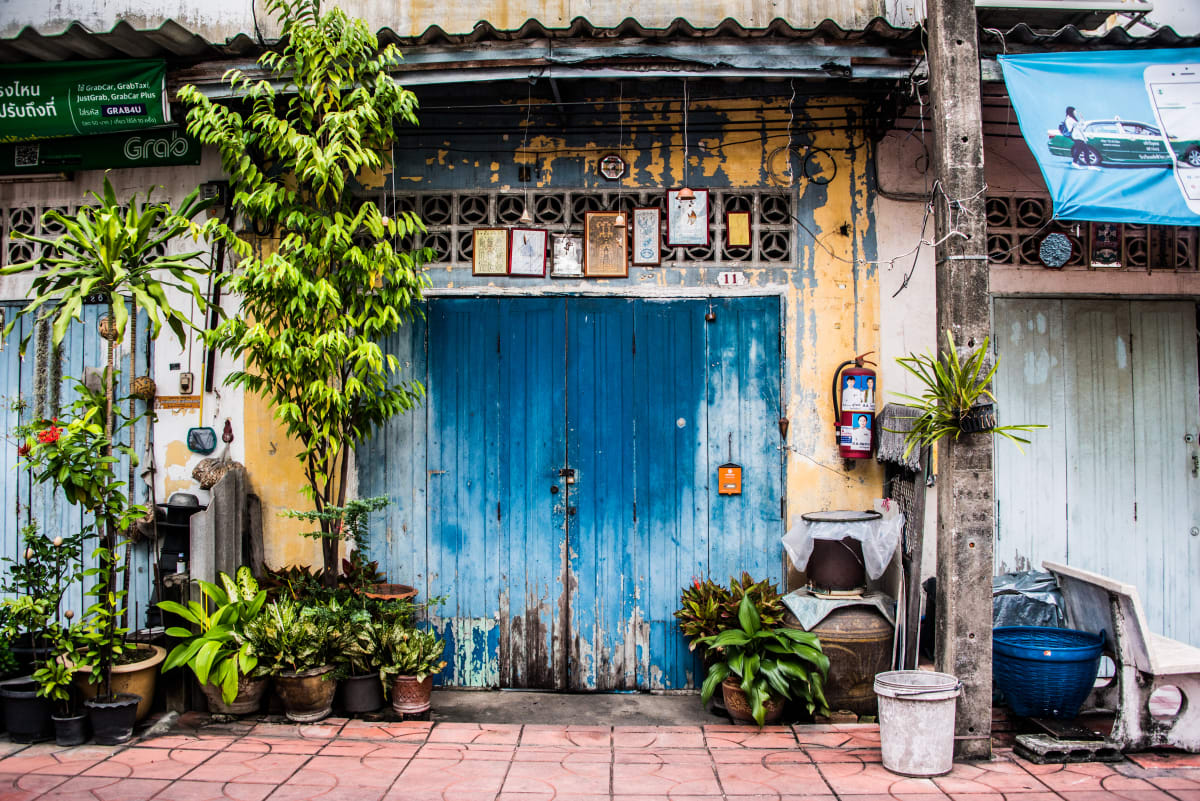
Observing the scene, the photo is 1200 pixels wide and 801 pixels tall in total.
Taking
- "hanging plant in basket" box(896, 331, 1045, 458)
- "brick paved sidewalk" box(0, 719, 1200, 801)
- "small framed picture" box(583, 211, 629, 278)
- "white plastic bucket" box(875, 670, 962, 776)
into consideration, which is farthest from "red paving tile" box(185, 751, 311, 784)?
"hanging plant in basket" box(896, 331, 1045, 458)

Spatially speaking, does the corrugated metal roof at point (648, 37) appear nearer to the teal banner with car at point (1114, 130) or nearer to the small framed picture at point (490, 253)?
the teal banner with car at point (1114, 130)

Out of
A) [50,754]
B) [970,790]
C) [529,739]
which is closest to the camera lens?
[970,790]

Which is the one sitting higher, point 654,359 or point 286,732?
point 654,359

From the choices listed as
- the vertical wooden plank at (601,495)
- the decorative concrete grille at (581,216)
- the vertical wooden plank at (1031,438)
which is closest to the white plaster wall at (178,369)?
the decorative concrete grille at (581,216)

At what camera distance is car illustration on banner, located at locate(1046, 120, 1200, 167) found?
497cm

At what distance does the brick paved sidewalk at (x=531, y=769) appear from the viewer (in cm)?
416

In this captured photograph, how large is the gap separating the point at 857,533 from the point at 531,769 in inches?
94.9

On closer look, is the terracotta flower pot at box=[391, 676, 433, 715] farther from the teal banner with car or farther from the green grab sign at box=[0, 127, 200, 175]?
the teal banner with car

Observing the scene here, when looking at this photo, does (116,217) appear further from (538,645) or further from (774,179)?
(774,179)

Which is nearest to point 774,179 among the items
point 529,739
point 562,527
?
point 562,527

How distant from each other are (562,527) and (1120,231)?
14.9 ft

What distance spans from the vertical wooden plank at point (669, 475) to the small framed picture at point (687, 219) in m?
0.45

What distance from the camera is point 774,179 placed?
6.05 m

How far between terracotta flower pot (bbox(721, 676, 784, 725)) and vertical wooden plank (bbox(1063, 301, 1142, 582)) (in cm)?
252
